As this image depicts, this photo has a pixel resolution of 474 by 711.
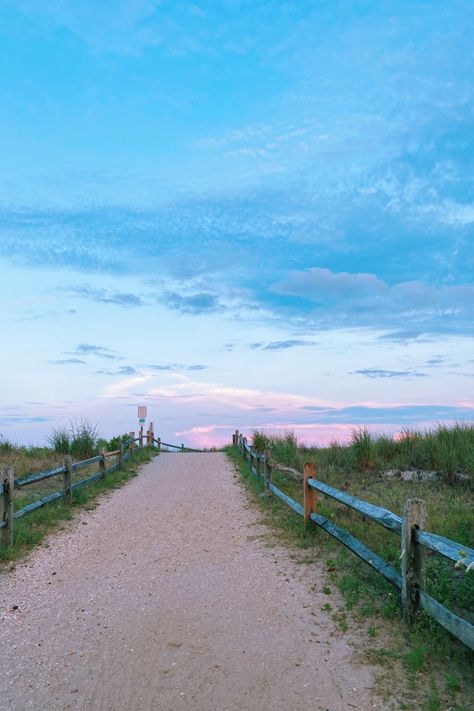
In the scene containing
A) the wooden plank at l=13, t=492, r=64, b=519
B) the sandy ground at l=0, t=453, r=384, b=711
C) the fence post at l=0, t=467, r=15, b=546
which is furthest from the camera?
the wooden plank at l=13, t=492, r=64, b=519

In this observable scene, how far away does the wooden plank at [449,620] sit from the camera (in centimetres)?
442

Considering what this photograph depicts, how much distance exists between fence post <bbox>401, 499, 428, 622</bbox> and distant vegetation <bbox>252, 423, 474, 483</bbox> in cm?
1054

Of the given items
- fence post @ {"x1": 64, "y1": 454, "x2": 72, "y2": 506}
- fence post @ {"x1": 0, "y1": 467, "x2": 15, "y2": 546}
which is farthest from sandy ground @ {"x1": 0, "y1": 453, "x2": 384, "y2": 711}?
fence post @ {"x1": 64, "y1": 454, "x2": 72, "y2": 506}

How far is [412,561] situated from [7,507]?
6.37m

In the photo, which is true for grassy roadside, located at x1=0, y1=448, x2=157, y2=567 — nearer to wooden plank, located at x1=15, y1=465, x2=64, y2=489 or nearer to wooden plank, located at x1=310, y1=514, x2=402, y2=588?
wooden plank, located at x1=15, y1=465, x2=64, y2=489

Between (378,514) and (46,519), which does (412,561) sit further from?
(46,519)

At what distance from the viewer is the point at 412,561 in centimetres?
553

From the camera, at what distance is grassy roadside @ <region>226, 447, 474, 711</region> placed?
442 centimetres

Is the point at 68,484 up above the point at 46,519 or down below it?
above

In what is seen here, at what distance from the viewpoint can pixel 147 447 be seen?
29.9 meters

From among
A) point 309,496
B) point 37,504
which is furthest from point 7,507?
point 309,496

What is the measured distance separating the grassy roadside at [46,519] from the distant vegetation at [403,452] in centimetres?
610

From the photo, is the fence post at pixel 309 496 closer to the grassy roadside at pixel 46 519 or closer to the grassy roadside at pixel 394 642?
the grassy roadside at pixel 394 642

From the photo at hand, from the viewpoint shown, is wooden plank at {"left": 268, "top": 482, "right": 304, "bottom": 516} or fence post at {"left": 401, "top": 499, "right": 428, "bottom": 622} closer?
fence post at {"left": 401, "top": 499, "right": 428, "bottom": 622}
